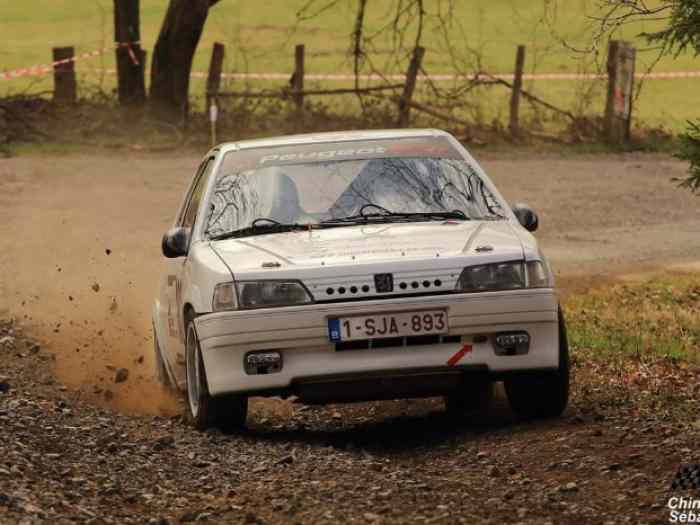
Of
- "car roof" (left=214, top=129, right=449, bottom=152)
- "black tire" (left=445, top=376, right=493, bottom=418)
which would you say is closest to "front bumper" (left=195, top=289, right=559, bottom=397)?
"black tire" (left=445, top=376, right=493, bottom=418)

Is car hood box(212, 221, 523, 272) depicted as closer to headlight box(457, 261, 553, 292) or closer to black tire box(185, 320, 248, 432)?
headlight box(457, 261, 553, 292)

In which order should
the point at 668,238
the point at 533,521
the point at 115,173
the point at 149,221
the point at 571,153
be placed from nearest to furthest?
the point at 533,521, the point at 668,238, the point at 149,221, the point at 115,173, the point at 571,153

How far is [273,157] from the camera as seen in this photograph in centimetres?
1078

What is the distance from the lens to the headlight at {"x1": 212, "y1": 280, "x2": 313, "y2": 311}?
9.16m

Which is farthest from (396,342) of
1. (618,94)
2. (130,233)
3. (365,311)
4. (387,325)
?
(618,94)

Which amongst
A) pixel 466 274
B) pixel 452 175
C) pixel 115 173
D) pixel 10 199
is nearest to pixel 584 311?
pixel 452 175

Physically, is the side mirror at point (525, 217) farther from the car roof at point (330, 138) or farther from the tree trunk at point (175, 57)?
the tree trunk at point (175, 57)

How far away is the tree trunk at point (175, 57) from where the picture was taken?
30188 millimetres

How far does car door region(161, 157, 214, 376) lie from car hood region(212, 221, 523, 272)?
637mm

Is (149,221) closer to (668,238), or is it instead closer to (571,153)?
(668,238)

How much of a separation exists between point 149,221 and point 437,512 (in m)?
16.3

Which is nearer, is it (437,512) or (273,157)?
(437,512)

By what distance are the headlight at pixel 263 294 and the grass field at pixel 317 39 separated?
28.8 metres

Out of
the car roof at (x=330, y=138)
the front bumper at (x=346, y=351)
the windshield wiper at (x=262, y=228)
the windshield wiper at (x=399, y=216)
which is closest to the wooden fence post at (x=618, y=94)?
the car roof at (x=330, y=138)
